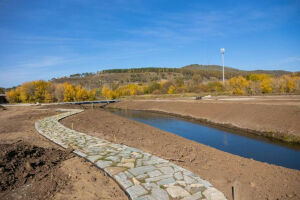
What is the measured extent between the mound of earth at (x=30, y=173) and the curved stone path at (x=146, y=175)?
3.05ft

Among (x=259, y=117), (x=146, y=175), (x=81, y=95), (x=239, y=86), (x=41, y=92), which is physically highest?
(x=41, y=92)

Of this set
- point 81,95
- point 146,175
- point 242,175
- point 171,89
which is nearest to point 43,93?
point 81,95

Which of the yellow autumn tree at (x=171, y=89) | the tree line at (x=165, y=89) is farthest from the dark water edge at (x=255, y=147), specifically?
the yellow autumn tree at (x=171, y=89)

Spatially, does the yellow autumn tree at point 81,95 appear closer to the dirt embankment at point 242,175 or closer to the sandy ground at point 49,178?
the sandy ground at point 49,178

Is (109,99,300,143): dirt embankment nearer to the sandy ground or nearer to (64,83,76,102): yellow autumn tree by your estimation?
the sandy ground

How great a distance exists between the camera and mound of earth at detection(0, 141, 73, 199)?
3.50m

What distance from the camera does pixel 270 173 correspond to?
5.09 m

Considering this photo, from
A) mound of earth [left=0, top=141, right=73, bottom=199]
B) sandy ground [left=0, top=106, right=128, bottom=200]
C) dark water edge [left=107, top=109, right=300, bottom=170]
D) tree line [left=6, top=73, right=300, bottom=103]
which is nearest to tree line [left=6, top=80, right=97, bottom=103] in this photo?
tree line [left=6, top=73, right=300, bottom=103]

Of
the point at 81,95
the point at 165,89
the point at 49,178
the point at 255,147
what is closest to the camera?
the point at 49,178

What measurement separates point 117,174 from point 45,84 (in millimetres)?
55618

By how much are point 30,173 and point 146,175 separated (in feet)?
8.86

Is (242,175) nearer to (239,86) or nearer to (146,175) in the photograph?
(146,175)

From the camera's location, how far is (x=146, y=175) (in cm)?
428

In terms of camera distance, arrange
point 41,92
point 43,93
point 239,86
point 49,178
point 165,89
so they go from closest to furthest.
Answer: point 49,178 → point 239,86 → point 41,92 → point 43,93 → point 165,89
